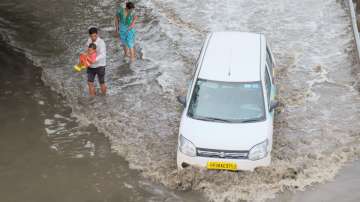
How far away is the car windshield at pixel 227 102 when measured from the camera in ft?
32.6

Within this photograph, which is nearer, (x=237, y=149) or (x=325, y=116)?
(x=237, y=149)

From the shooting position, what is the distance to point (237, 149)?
30.6 ft

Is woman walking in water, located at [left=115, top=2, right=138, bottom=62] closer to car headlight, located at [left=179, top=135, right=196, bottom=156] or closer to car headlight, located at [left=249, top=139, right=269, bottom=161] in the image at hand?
car headlight, located at [left=179, top=135, right=196, bottom=156]

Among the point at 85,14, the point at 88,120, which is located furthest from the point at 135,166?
the point at 85,14

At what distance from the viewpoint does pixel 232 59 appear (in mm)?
10852

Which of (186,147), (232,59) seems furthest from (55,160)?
(232,59)

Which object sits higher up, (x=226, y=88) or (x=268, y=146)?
(x=226, y=88)

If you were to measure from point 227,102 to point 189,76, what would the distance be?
4877 mm

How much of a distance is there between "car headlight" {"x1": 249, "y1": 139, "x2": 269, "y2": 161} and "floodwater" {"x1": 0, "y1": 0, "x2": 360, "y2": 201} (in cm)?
36

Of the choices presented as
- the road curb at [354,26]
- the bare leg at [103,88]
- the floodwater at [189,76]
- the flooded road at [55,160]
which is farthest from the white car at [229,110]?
the road curb at [354,26]

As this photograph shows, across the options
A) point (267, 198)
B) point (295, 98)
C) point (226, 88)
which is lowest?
point (267, 198)

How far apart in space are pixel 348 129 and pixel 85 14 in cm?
1188

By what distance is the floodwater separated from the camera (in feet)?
34.1

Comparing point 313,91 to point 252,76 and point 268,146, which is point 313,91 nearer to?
point 252,76
